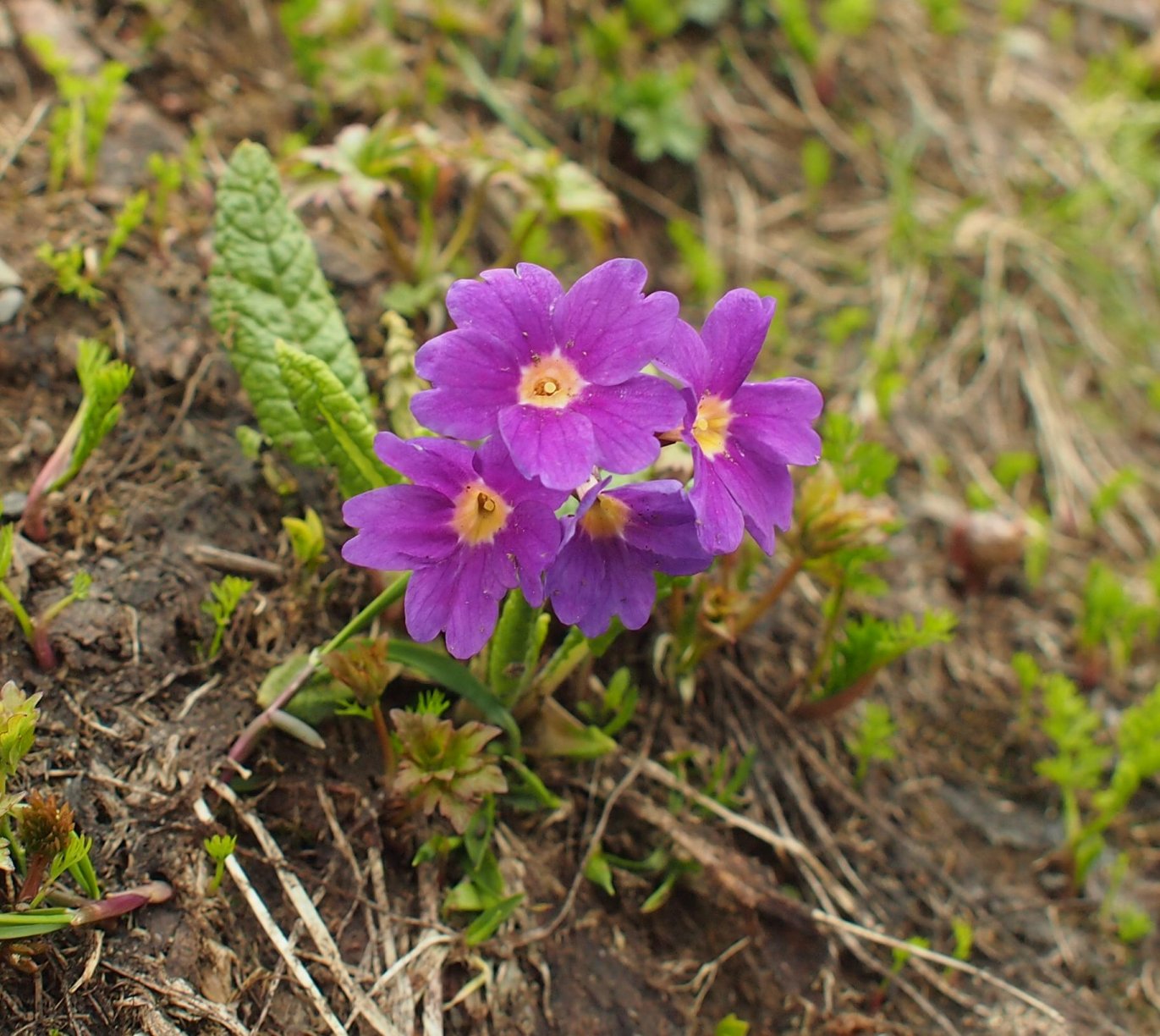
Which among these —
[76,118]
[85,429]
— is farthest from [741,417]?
[76,118]

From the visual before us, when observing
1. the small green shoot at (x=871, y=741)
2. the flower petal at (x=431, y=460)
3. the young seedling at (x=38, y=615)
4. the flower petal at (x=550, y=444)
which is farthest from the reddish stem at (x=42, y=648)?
the small green shoot at (x=871, y=741)

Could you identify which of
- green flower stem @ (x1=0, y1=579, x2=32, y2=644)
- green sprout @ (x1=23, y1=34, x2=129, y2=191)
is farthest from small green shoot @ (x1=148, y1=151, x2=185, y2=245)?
green flower stem @ (x1=0, y1=579, x2=32, y2=644)

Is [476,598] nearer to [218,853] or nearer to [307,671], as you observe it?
[307,671]

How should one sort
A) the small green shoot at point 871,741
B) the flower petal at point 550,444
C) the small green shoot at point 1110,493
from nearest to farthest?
the flower petal at point 550,444
the small green shoot at point 871,741
the small green shoot at point 1110,493

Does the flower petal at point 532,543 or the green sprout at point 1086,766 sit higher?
the flower petal at point 532,543

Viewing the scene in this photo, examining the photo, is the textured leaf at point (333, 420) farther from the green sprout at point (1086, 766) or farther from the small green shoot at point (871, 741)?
the green sprout at point (1086, 766)

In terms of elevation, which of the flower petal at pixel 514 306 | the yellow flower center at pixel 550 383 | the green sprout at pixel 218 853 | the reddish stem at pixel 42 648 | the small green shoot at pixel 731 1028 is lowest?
the small green shoot at pixel 731 1028

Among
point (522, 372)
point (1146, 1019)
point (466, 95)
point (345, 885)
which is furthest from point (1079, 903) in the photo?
point (466, 95)
